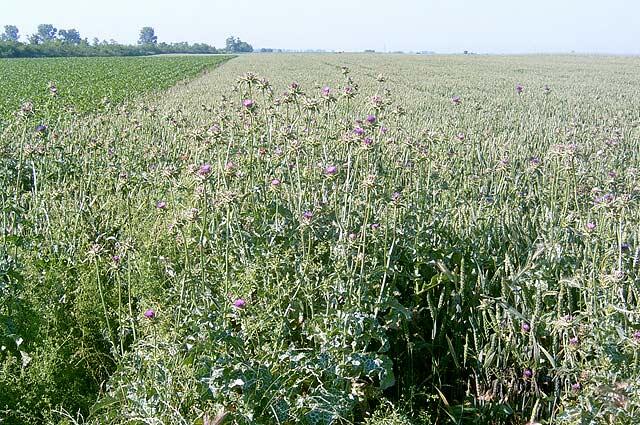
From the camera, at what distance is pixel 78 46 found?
3120 inches

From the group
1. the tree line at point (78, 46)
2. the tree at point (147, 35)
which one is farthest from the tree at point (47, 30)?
the tree at point (147, 35)

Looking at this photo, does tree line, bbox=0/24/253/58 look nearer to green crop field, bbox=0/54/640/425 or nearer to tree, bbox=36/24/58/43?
tree, bbox=36/24/58/43

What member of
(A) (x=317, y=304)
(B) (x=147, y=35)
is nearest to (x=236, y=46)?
(B) (x=147, y=35)

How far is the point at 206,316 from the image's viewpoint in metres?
2.67

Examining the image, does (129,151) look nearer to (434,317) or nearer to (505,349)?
(434,317)

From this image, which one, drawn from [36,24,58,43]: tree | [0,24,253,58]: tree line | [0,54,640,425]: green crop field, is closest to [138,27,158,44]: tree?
[0,24,253,58]: tree line

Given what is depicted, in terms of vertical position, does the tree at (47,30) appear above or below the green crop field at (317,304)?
above

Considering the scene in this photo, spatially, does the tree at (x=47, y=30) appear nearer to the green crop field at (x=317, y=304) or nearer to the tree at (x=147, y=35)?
the tree at (x=147, y=35)

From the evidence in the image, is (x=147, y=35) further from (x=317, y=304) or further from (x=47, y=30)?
(x=317, y=304)

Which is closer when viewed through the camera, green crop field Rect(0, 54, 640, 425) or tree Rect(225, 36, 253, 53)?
green crop field Rect(0, 54, 640, 425)

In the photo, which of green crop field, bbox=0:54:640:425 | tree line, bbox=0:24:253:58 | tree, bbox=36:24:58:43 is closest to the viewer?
green crop field, bbox=0:54:640:425

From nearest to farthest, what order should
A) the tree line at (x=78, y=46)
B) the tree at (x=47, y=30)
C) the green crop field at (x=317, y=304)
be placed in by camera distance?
the green crop field at (x=317, y=304), the tree line at (x=78, y=46), the tree at (x=47, y=30)

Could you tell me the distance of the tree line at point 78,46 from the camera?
67625 millimetres

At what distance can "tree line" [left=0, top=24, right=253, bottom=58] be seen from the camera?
2662 inches
